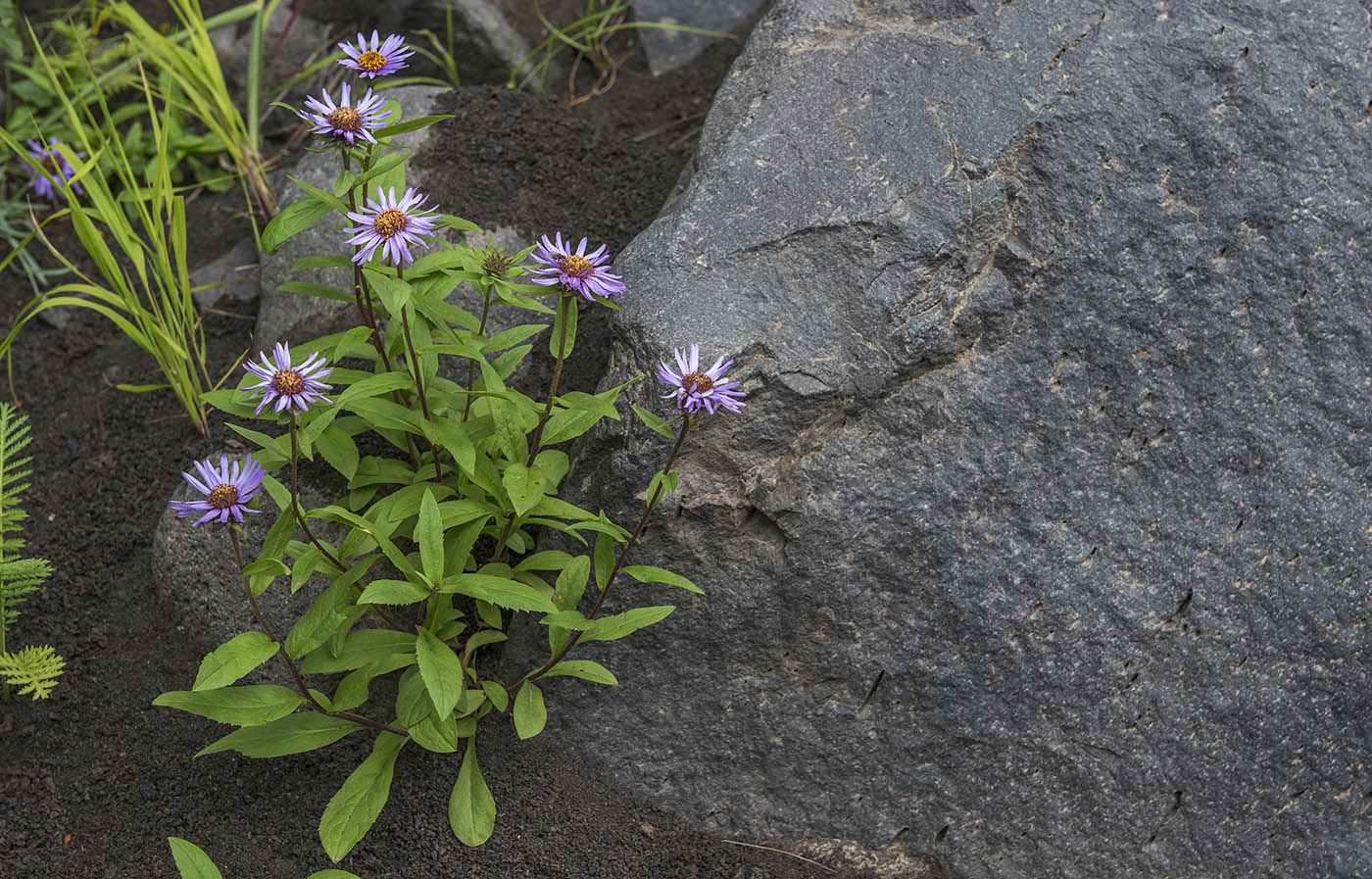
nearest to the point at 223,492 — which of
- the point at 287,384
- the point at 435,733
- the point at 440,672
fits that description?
the point at 287,384

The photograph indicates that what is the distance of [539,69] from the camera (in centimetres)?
388

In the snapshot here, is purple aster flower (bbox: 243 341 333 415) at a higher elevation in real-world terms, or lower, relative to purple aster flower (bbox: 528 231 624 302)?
lower

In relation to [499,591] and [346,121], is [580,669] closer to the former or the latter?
[499,591]

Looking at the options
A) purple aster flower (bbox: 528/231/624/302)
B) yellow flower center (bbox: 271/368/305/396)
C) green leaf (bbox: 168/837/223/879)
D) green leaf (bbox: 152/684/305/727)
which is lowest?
green leaf (bbox: 168/837/223/879)

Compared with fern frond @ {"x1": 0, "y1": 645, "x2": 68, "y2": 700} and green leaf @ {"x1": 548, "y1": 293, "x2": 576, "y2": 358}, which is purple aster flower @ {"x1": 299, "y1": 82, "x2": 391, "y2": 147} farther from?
fern frond @ {"x1": 0, "y1": 645, "x2": 68, "y2": 700}

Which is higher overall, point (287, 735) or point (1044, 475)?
point (1044, 475)

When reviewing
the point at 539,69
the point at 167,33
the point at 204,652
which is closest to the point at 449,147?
the point at 539,69

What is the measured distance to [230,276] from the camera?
3393 mm

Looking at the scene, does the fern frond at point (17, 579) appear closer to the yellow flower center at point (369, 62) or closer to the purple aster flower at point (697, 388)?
the yellow flower center at point (369, 62)

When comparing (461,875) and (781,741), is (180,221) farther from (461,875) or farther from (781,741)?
(781,741)

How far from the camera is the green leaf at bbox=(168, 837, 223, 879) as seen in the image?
1.98 metres

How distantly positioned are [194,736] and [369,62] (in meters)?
1.49

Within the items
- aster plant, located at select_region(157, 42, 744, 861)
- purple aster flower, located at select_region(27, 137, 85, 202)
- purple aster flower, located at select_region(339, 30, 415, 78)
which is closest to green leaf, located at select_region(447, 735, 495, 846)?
aster plant, located at select_region(157, 42, 744, 861)

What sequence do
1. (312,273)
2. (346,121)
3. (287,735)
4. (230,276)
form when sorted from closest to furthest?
(346,121)
(287,735)
(312,273)
(230,276)
